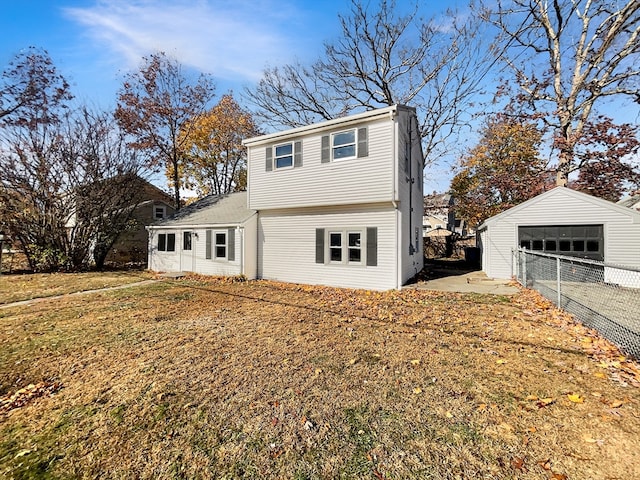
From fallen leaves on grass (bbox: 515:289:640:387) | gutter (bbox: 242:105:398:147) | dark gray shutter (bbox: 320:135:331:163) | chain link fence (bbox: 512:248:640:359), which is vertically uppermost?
gutter (bbox: 242:105:398:147)

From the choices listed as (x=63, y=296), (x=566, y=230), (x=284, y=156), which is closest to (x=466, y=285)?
(x=566, y=230)

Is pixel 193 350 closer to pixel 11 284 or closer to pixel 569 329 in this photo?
pixel 569 329

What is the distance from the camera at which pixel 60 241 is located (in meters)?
15.4

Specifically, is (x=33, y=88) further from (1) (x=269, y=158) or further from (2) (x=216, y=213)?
(1) (x=269, y=158)

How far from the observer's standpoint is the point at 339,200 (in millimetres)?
10656

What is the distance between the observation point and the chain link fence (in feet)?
15.9

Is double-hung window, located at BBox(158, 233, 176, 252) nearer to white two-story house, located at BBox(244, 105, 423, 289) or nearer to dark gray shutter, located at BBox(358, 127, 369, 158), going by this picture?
white two-story house, located at BBox(244, 105, 423, 289)

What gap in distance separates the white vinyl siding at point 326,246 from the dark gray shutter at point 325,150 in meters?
1.79

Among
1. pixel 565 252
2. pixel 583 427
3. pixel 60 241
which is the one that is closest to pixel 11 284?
pixel 60 241

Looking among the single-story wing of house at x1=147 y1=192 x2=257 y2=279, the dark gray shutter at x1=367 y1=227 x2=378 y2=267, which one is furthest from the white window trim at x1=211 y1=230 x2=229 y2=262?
the dark gray shutter at x1=367 y1=227 x2=378 y2=267

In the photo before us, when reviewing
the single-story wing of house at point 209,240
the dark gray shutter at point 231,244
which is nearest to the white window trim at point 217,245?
the single-story wing of house at point 209,240

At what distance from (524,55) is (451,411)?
66.8 ft

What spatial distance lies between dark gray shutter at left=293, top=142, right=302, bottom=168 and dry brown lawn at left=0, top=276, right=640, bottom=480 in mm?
6898

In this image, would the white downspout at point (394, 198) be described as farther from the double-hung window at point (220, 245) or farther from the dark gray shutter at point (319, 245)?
the double-hung window at point (220, 245)
